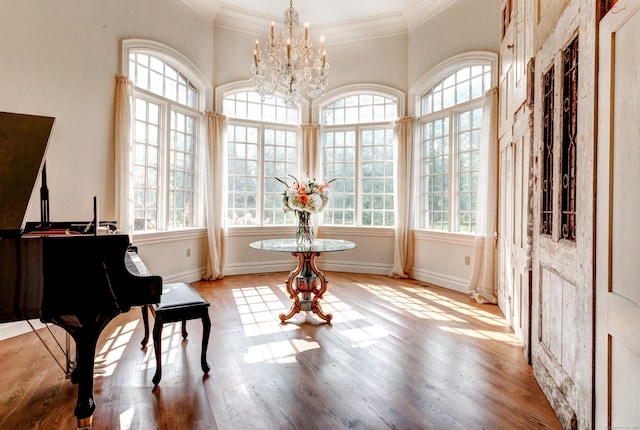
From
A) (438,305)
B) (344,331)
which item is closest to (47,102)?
(344,331)

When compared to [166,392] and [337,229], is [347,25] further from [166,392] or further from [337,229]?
[166,392]

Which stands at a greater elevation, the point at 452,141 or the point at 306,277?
the point at 452,141

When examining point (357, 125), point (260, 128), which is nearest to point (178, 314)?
point (260, 128)

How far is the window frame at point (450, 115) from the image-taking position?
4.59 m

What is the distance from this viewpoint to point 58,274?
5.53ft

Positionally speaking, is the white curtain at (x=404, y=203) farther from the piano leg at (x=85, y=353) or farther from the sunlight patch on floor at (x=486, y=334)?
the piano leg at (x=85, y=353)

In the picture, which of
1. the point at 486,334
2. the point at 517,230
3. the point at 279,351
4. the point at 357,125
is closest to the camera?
the point at 279,351

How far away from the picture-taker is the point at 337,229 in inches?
239

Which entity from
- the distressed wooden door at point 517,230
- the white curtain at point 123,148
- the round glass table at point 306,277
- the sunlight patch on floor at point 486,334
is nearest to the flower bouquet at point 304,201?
the round glass table at point 306,277

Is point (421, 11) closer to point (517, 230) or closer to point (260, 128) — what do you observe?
point (260, 128)

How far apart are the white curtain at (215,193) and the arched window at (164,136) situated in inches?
7.2

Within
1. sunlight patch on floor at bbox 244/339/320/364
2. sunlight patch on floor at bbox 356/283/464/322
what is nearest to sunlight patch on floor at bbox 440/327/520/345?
sunlight patch on floor at bbox 356/283/464/322

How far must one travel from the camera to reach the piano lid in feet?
5.50

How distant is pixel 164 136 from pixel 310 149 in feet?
7.61
